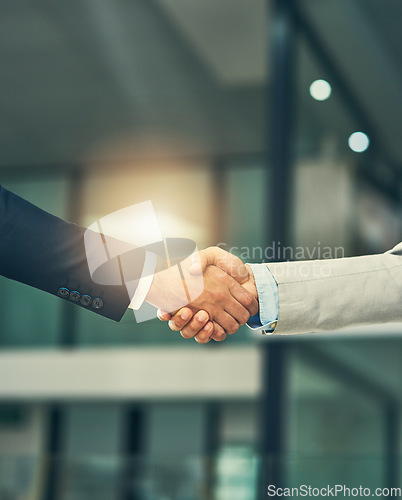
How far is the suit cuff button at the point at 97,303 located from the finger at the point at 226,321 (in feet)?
1.13

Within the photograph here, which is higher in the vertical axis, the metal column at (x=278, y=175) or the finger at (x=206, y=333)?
the metal column at (x=278, y=175)

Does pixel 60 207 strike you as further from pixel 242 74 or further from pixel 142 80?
pixel 242 74

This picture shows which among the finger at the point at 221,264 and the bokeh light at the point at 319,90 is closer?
the finger at the point at 221,264

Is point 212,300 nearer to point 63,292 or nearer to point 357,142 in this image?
point 63,292

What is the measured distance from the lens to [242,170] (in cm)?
639

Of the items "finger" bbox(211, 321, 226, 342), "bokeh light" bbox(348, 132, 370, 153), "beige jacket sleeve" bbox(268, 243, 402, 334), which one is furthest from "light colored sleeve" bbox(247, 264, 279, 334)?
"bokeh light" bbox(348, 132, 370, 153)

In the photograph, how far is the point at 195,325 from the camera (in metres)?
2.01

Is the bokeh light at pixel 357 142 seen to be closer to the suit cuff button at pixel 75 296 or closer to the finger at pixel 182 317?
the finger at pixel 182 317

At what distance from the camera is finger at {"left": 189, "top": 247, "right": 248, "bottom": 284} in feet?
6.66

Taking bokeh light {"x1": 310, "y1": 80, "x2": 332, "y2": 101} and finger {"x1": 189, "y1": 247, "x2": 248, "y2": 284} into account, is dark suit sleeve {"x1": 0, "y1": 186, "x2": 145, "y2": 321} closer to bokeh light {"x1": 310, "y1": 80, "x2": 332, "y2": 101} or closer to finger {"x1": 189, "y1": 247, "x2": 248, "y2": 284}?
finger {"x1": 189, "y1": 247, "x2": 248, "y2": 284}

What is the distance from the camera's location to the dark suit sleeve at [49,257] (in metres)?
1.76

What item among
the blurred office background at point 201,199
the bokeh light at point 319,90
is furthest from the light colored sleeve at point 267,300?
the bokeh light at point 319,90

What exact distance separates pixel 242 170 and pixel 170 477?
3.82 metres

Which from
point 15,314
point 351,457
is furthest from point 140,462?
point 15,314
